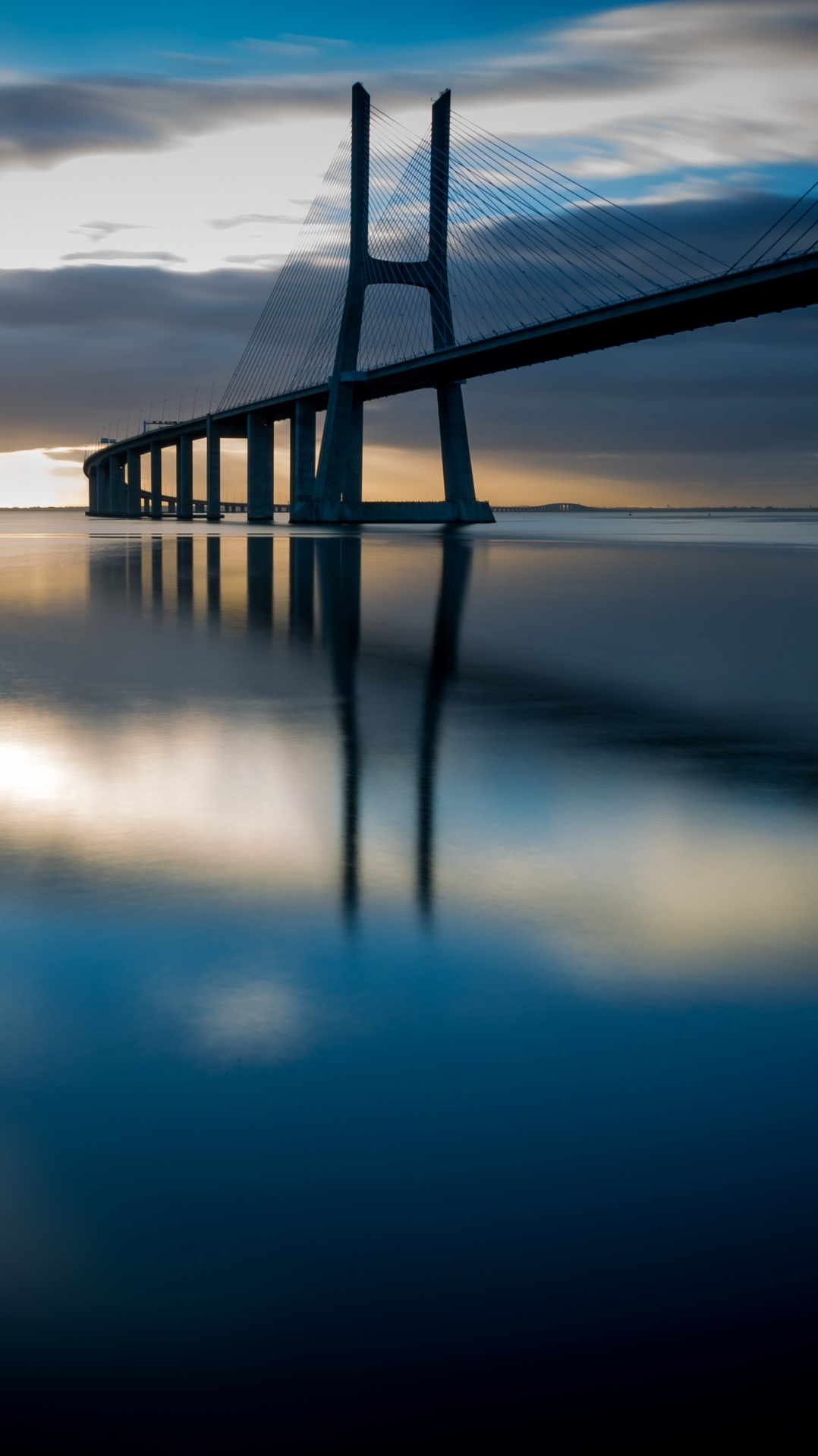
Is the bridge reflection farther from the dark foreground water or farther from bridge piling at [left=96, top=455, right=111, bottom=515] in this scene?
bridge piling at [left=96, top=455, right=111, bottom=515]

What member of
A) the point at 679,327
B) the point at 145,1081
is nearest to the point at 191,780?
the point at 145,1081

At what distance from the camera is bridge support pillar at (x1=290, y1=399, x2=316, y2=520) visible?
72.6 meters

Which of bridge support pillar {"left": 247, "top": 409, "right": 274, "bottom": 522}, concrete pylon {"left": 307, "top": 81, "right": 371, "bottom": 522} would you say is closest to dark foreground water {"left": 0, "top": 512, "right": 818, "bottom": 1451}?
concrete pylon {"left": 307, "top": 81, "right": 371, "bottom": 522}

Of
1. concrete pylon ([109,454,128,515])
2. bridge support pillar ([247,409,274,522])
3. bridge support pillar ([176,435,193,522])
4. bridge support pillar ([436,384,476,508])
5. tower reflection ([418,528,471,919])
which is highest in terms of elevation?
concrete pylon ([109,454,128,515])

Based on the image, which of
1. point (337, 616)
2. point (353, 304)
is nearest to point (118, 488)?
point (353, 304)

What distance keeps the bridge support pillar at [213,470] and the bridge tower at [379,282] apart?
24.6 meters

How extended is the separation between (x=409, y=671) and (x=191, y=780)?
4721mm

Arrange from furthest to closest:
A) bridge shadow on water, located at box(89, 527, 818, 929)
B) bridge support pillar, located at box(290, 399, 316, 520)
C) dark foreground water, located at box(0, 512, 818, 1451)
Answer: bridge support pillar, located at box(290, 399, 316, 520) → bridge shadow on water, located at box(89, 527, 818, 929) → dark foreground water, located at box(0, 512, 818, 1451)

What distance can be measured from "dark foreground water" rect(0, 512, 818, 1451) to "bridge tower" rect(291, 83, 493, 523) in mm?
50992

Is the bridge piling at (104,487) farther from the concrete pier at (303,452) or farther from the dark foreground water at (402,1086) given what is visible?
the dark foreground water at (402,1086)

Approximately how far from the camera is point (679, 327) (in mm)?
42719

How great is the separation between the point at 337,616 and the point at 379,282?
46.6 m

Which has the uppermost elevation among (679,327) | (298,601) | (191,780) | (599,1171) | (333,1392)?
(679,327)

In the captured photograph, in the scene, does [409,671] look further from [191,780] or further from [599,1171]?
[599,1171]
